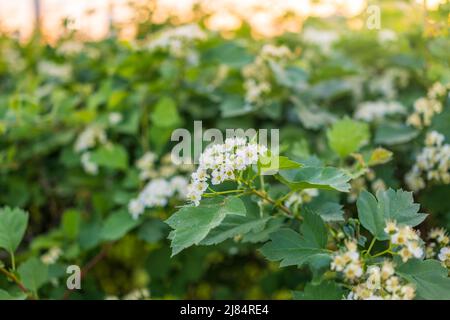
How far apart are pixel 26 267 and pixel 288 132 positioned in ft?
2.80

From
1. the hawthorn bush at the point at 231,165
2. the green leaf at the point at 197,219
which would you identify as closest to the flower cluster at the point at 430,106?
the hawthorn bush at the point at 231,165

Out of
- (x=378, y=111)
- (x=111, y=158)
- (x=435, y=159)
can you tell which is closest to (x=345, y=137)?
(x=435, y=159)

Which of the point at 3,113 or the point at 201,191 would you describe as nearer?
the point at 201,191

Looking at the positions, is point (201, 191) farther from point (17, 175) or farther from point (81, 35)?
point (81, 35)

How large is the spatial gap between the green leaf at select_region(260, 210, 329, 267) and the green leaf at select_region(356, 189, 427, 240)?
0.08 m

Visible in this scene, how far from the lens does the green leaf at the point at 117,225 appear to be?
1341 millimetres

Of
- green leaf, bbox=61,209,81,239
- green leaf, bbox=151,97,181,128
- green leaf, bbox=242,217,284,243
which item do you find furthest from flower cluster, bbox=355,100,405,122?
green leaf, bbox=61,209,81,239

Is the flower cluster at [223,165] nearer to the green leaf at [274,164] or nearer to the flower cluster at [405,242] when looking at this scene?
the green leaf at [274,164]

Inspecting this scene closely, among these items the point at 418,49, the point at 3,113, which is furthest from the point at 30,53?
the point at 418,49

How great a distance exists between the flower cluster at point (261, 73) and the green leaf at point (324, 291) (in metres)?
0.77

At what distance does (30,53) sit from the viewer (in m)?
2.21

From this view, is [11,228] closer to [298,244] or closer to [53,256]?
[53,256]

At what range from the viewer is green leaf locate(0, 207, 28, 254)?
1.11 metres
